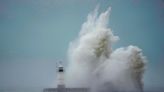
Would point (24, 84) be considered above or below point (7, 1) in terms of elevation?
below

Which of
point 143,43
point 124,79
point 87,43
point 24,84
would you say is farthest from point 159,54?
point 24,84

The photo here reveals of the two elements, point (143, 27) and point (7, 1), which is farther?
point (143, 27)

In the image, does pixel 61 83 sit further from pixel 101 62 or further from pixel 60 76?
pixel 101 62

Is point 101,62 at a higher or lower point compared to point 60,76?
higher

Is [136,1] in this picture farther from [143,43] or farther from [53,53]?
[53,53]

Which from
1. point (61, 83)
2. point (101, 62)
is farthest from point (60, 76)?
point (101, 62)

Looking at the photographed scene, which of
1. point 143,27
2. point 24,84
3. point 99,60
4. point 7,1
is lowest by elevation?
point 24,84

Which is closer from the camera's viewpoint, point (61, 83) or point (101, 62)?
Answer: point (61, 83)
